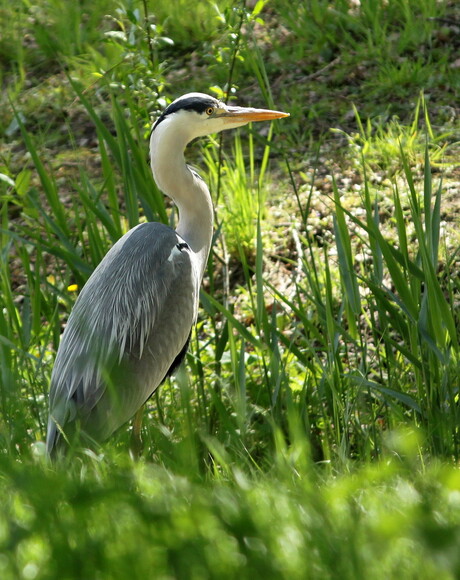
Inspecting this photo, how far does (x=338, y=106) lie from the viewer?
19.2 ft

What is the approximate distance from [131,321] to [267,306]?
1.34 meters

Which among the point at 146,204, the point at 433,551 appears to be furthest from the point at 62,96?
the point at 433,551

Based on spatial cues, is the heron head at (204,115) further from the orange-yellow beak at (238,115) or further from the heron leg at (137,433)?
the heron leg at (137,433)

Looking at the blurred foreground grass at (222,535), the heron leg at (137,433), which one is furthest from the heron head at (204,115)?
the blurred foreground grass at (222,535)

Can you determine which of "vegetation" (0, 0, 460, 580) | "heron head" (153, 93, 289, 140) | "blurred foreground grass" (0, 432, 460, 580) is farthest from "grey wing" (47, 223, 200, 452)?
"blurred foreground grass" (0, 432, 460, 580)

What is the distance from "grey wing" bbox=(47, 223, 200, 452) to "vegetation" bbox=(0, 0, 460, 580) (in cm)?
12

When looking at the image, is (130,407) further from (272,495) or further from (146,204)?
(272,495)

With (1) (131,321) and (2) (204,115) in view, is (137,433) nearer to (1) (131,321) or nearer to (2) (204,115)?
(1) (131,321)

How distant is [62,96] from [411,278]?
4206mm

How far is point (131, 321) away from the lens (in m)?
3.44

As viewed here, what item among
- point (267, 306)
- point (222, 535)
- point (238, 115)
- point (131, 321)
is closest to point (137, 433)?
point (131, 321)

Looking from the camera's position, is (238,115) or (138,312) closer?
(138,312)

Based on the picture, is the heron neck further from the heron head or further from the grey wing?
the grey wing

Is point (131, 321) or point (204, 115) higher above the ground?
point (204, 115)
